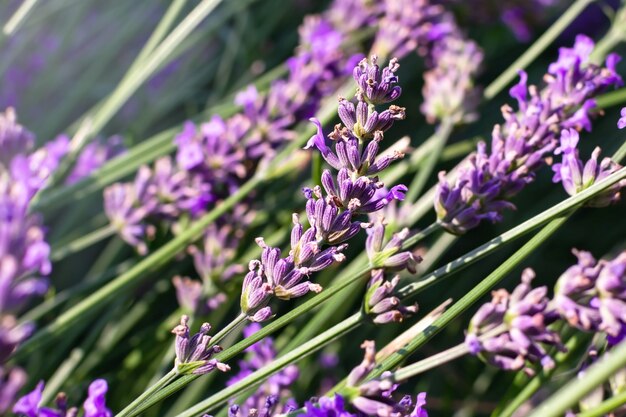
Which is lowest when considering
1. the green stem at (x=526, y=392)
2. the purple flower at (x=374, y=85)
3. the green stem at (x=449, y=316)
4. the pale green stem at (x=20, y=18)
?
the green stem at (x=526, y=392)

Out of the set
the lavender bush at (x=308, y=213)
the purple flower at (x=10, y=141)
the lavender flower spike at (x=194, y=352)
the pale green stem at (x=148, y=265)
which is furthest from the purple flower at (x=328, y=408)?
the purple flower at (x=10, y=141)

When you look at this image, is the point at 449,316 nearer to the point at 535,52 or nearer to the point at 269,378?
the point at 269,378

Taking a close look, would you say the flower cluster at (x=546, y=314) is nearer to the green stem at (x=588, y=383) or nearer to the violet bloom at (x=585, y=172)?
the violet bloom at (x=585, y=172)

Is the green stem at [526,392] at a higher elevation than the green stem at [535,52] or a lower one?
lower

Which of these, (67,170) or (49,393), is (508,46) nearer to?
(67,170)

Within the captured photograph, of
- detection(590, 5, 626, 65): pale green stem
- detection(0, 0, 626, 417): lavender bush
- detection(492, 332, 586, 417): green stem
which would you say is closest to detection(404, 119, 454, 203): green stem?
detection(0, 0, 626, 417): lavender bush

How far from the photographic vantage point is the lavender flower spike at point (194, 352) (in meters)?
0.79

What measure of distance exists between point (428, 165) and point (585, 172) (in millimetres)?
488

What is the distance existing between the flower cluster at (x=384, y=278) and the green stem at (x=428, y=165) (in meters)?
0.40

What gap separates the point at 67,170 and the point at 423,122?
1.20m

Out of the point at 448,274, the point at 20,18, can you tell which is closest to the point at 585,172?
the point at 448,274

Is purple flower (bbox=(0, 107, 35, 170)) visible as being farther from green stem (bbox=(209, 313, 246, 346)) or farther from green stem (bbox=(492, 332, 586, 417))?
green stem (bbox=(492, 332, 586, 417))

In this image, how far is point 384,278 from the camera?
2.93 ft

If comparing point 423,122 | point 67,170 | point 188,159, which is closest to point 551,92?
point 188,159
